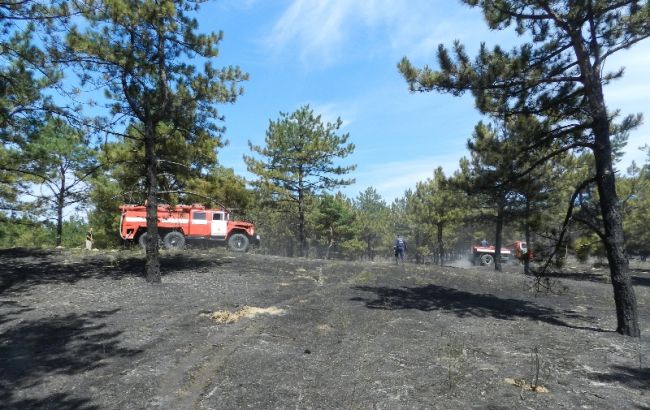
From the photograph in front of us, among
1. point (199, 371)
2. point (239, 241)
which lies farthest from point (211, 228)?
point (199, 371)

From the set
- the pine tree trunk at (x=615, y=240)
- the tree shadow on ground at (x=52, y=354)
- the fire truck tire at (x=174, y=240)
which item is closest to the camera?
the tree shadow on ground at (x=52, y=354)

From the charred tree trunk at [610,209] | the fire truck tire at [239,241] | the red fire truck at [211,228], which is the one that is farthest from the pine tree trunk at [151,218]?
the fire truck tire at [239,241]

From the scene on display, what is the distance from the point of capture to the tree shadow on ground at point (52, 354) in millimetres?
4578

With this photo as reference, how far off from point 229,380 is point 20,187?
20.2m

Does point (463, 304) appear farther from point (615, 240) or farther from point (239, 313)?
point (239, 313)

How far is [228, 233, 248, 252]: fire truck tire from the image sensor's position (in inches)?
902

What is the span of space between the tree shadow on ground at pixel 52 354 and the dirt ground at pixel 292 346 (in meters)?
0.02

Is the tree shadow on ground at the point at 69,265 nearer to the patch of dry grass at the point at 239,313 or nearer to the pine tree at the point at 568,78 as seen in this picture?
the patch of dry grass at the point at 239,313

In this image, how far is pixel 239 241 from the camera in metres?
23.0

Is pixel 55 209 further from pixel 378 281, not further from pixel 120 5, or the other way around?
pixel 378 281

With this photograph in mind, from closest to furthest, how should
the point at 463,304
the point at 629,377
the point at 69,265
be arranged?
the point at 629,377 → the point at 463,304 → the point at 69,265

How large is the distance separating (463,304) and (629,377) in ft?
16.4

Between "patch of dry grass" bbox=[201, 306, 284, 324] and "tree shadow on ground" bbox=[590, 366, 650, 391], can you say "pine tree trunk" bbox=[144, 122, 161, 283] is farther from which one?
"tree shadow on ground" bbox=[590, 366, 650, 391]

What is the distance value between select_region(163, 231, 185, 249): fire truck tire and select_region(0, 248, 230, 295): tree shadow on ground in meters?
5.34
